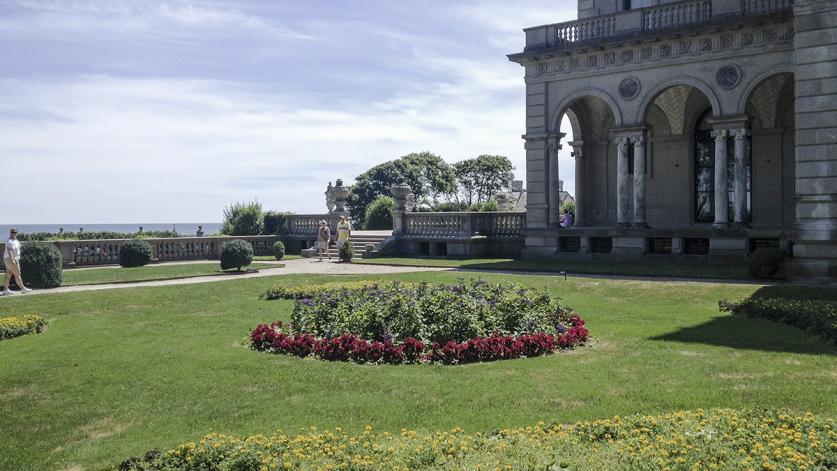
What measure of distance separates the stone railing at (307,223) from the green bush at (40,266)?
18.3m

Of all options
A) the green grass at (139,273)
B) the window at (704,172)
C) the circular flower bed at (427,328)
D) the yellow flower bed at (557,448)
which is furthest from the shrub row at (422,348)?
the window at (704,172)

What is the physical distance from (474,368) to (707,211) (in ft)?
78.8

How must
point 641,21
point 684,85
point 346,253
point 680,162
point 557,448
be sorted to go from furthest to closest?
point 346,253, point 680,162, point 641,21, point 684,85, point 557,448

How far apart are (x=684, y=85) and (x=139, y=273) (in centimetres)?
2215

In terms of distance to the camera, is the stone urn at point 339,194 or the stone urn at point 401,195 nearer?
the stone urn at point 401,195

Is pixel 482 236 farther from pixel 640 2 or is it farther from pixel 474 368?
pixel 474 368

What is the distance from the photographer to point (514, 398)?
31.1 ft

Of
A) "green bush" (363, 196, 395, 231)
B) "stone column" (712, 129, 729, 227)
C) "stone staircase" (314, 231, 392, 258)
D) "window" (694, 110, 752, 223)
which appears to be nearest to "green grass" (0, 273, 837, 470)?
Result: "stone column" (712, 129, 729, 227)

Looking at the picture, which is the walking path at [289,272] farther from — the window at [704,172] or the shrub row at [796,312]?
the shrub row at [796,312]

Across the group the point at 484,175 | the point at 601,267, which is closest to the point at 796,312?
the point at 601,267

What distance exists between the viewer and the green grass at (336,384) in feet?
28.2

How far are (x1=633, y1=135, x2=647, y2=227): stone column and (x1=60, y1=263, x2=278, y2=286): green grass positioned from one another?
15433 millimetres

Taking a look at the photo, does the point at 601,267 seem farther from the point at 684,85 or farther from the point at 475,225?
the point at 475,225

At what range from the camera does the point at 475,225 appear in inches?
Answer: 1339
